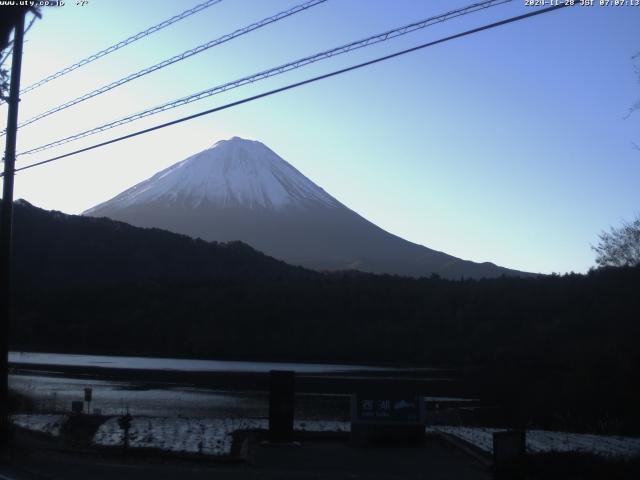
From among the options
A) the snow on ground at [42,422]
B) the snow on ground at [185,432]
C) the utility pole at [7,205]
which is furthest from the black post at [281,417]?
the utility pole at [7,205]

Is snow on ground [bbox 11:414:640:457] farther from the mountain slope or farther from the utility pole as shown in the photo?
the mountain slope

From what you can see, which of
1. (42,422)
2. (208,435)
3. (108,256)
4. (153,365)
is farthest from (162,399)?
(108,256)

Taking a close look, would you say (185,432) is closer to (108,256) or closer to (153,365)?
(153,365)

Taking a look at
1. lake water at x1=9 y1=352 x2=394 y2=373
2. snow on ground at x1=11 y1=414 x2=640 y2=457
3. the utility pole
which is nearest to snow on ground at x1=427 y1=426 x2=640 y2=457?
snow on ground at x1=11 y1=414 x2=640 y2=457

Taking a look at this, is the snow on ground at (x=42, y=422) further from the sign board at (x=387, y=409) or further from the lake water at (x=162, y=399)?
the sign board at (x=387, y=409)

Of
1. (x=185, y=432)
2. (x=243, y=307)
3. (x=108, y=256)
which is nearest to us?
(x=185, y=432)
